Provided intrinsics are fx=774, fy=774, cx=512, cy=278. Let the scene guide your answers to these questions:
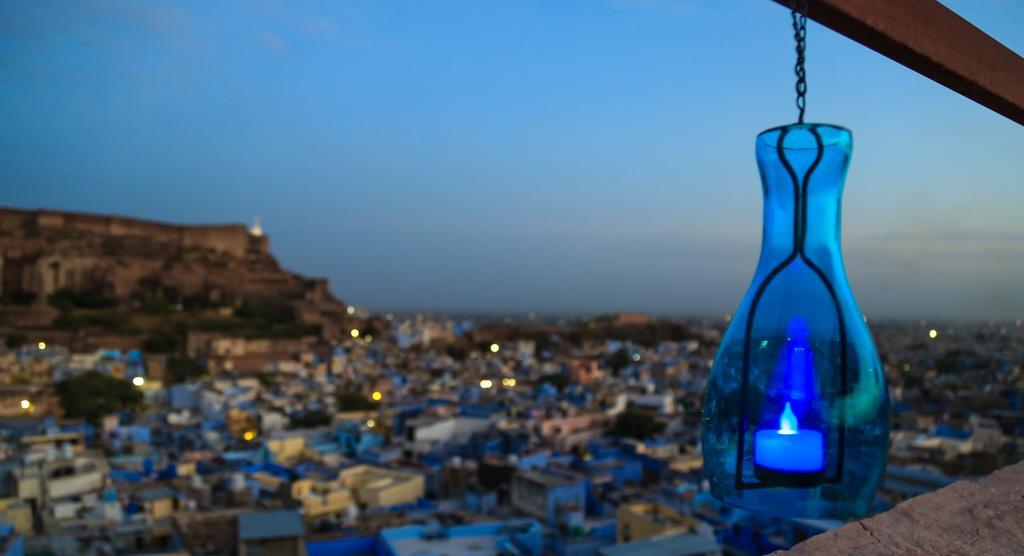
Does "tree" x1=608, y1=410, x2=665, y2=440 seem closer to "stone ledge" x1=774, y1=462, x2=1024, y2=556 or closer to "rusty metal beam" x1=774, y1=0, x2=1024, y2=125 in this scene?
"stone ledge" x1=774, y1=462, x2=1024, y2=556

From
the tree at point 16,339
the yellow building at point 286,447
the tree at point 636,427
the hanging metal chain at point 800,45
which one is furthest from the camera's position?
the tree at point 16,339

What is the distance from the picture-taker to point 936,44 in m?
0.61

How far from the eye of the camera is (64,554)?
410 cm

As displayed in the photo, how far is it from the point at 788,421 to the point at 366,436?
828 centimetres

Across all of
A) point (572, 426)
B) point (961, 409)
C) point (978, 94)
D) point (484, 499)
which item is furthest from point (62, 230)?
point (978, 94)

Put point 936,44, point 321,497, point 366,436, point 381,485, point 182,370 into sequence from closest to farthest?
point 936,44 → point 321,497 → point 381,485 → point 366,436 → point 182,370

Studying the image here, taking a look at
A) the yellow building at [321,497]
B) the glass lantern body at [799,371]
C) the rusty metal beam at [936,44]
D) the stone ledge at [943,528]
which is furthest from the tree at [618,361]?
the glass lantern body at [799,371]

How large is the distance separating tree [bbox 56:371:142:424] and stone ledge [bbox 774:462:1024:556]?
10.2 m

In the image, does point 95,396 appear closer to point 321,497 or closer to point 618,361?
point 321,497

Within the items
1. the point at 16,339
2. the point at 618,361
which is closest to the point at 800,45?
the point at 618,361

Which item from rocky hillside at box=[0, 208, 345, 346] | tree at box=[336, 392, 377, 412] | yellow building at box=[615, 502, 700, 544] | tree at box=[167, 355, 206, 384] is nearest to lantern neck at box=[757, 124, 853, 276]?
yellow building at box=[615, 502, 700, 544]

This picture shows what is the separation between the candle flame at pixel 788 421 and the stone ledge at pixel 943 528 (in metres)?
0.25

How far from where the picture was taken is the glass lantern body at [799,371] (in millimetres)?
509

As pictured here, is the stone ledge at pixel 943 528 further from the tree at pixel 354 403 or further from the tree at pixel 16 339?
the tree at pixel 16 339
